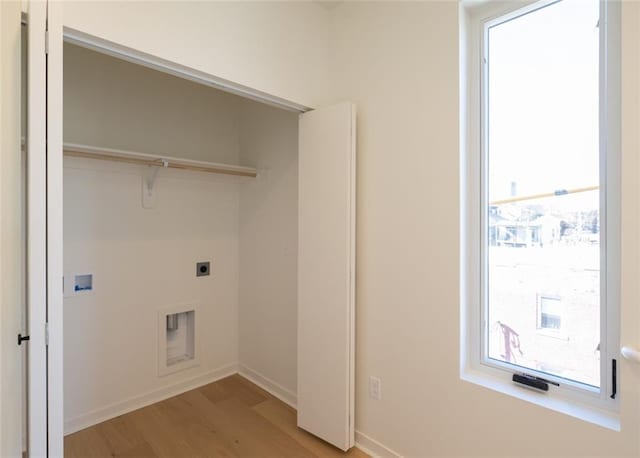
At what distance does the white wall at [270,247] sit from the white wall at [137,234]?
0.15 metres

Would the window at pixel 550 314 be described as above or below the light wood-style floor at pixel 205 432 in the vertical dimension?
above

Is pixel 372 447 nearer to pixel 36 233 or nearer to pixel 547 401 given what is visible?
pixel 547 401

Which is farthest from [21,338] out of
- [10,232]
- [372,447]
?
[372,447]

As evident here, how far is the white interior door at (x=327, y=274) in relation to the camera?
1946mm

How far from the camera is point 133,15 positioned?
1365 mm

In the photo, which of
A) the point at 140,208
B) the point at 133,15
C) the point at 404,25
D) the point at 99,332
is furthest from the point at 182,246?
the point at 404,25

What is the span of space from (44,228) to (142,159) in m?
1.41

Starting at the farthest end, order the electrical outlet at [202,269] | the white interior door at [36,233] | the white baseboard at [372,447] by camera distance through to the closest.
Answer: the electrical outlet at [202,269]
the white baseboard at [372,447]
the white interior door at [36,233]

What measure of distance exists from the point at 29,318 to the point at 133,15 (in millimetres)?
1214

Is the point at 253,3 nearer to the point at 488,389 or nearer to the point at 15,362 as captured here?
the point at 15,362

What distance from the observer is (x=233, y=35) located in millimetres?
1703

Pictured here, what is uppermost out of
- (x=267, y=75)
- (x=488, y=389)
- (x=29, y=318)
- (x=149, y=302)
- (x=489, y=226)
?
(x=267, y=75)

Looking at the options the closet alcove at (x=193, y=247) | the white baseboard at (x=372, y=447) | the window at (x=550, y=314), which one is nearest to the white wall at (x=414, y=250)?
the white baseboard at (x=372, y=447)

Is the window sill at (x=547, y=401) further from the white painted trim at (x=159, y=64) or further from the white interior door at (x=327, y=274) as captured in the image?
the white painted trim at (x=159, y=64)
